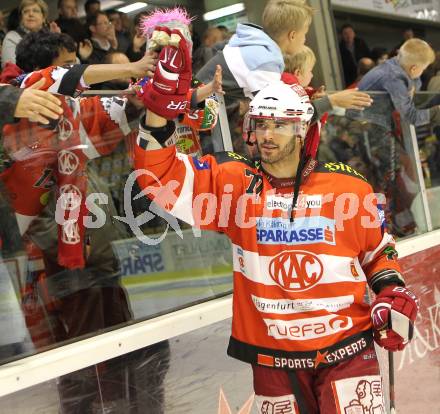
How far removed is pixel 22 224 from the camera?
2.11 meters

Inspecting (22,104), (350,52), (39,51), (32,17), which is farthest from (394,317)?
(350,52)

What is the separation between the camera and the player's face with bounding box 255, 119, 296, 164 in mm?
2297

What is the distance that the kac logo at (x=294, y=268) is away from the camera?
229 cm

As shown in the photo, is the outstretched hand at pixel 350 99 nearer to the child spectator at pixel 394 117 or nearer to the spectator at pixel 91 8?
the child spectator at pixel 394 117

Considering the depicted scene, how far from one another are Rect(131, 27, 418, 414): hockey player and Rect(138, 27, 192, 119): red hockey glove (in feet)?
0.65

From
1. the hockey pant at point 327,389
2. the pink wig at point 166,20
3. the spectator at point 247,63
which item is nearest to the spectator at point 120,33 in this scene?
the spectator at point 247,63

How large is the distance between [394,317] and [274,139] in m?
0.64

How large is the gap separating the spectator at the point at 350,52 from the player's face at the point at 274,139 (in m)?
4.96

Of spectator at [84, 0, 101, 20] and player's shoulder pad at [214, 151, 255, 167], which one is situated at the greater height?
spectator at [84, 0, 101, 20]

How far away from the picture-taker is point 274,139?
7.55ft

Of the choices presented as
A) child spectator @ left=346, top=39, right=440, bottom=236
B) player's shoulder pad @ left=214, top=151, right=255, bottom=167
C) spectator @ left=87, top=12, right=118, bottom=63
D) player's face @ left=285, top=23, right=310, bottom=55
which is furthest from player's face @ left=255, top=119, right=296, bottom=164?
spectator @ left=87, top=12, right=118, bottom=63

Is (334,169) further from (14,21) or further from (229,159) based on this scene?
→ (14,21)

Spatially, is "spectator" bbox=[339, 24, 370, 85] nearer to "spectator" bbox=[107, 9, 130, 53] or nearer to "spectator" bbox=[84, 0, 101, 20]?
"spectator" bbox=[107, 9, 130, 53]

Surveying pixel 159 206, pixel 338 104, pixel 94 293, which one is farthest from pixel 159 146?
pixel 338 104
